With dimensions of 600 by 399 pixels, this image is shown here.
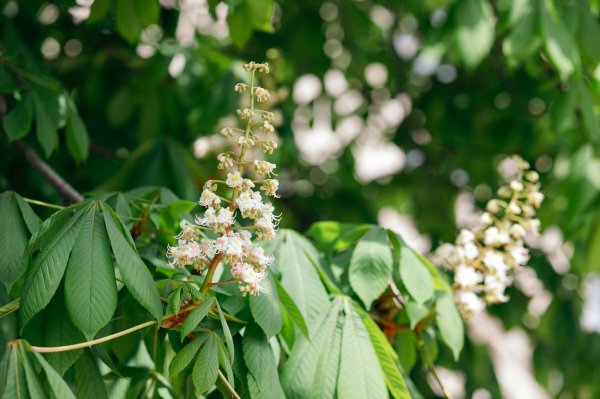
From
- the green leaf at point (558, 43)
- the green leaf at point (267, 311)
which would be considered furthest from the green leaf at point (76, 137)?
the green leaf at point (558, 43)

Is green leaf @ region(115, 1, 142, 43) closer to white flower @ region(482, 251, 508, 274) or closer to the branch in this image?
the branch

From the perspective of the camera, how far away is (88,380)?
167 cm

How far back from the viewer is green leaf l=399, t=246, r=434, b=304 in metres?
2.07

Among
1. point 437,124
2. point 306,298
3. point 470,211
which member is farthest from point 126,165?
point 470,211

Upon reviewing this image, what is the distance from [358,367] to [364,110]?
3146mm

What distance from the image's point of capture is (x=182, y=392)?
2.47 m

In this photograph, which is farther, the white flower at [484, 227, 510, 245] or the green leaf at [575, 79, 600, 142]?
the green leaf at [575, 79, 600, 142]

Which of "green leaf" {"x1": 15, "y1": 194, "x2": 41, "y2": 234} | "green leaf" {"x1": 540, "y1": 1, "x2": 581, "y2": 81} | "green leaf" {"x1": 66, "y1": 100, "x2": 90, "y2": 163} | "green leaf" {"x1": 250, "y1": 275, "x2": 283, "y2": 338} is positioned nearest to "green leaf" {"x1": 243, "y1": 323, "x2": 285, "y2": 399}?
"green leaf" {"x1": 250, "y1": 275, "x2": 283, "y2": 338}

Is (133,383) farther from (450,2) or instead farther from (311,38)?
(311,38)

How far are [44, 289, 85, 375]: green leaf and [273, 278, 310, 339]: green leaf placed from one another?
0.47 m

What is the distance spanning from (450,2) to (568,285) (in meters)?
1.84

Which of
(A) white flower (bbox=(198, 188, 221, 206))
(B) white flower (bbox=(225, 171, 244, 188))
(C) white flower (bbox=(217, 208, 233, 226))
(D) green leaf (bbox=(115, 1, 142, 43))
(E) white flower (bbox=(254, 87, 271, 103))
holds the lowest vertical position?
(C) white flower (bbox=(217, 208, 233, 226))

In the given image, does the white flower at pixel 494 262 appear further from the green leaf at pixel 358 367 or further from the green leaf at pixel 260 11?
the green leaf at pixel 260 11

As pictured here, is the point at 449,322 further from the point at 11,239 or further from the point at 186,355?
the point at 11,239
